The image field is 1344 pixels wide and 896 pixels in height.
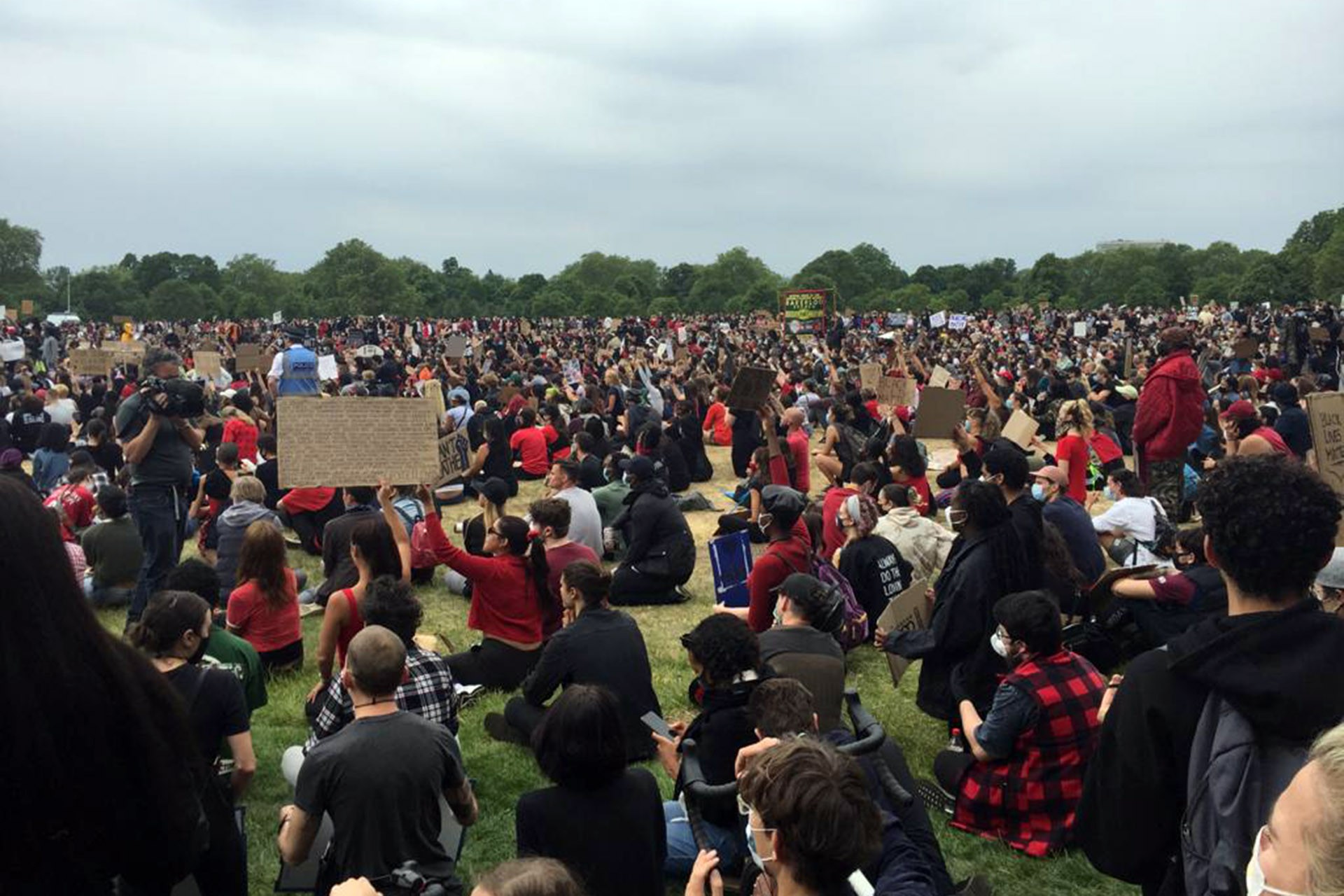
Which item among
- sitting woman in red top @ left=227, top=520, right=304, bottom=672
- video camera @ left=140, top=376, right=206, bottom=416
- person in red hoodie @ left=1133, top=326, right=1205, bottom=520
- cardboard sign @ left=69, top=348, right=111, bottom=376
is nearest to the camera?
sitting woman in red top @ left=227, top=520, right=304, bottom=672

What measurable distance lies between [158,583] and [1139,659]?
7.82m

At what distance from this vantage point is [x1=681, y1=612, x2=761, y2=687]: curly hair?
4.84m

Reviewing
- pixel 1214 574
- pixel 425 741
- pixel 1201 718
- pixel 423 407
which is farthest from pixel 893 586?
pixel 1201 718

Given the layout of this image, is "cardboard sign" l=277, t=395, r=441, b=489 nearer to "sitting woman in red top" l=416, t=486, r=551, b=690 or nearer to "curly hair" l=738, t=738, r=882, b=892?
"sitting woman in red top" l=416, t=486, r=551, b=690

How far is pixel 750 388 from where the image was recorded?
1295cm

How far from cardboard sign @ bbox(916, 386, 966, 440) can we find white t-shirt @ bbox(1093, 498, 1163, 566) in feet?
9.61

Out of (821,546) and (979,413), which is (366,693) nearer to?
(821,546)

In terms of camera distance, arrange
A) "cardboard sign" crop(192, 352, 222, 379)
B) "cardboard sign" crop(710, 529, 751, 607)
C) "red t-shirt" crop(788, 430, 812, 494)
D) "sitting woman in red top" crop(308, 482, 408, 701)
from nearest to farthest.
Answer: "sitting woman in red top" crop(308, 482, 408, 701)
"cardboard sign" crop(710, 529, 751, 607)
"red t-shirt" crop(788, 430, 812, 494)
"cardboard sign" crop(192, 352, 222, 379)

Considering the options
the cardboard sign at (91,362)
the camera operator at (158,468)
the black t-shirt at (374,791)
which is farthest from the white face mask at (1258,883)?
the cardboard sign at (91,362)

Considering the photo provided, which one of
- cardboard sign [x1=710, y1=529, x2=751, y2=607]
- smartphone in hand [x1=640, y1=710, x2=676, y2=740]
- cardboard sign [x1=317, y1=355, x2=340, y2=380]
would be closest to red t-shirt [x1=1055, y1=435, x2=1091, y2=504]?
cardboard sign [x1=710, y1=529, x2=751, y2=607]

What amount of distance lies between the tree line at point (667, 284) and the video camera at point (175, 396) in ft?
233

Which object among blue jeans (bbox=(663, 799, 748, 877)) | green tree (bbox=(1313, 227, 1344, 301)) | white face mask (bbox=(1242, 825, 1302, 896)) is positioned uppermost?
green tree (bbox=(1313, 227, 1344, 301))

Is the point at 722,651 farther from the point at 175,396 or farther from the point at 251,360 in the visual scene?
the point at 251,360

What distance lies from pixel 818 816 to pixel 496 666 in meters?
5.17
